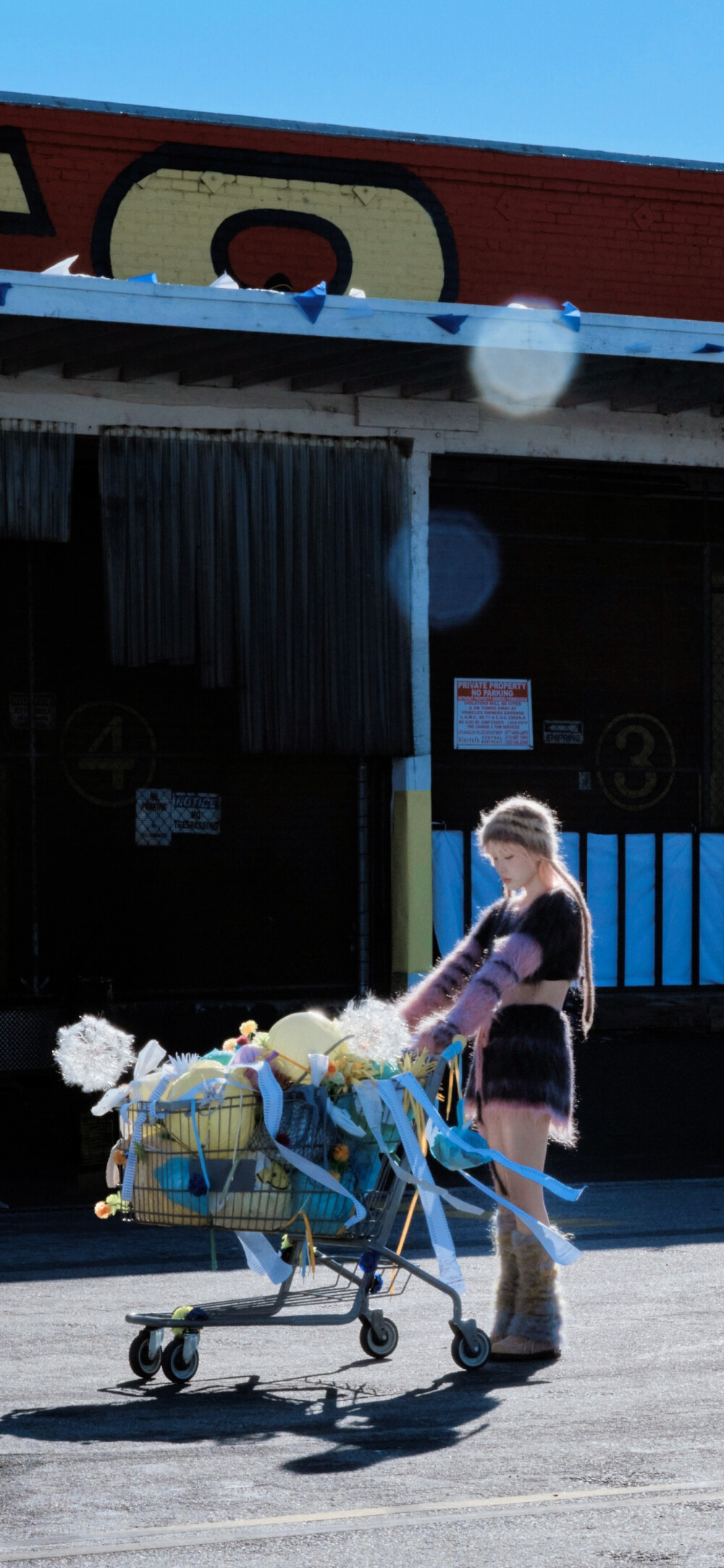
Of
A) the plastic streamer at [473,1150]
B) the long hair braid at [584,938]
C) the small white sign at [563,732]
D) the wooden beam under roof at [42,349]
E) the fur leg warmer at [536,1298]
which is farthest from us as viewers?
the small white sign at [563,732]

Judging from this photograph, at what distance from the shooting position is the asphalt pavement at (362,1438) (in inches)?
184

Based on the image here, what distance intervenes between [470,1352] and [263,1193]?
109cm

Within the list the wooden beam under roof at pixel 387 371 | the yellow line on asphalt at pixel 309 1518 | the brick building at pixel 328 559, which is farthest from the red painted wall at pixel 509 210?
the yellow line on asphalt at pixel 309 1518

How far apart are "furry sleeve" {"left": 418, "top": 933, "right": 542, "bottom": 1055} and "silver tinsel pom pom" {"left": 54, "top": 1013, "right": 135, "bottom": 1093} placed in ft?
3.52

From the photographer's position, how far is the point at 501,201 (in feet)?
51.1

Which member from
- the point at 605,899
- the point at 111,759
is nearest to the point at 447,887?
the point at 605,899

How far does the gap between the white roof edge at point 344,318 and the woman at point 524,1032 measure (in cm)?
621

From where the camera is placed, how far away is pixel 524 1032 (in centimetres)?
695

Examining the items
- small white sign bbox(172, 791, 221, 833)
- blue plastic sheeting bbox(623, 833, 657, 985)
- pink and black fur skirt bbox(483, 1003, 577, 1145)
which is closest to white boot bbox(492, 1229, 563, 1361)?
pink and black fur skirt bbox(483, 1003, 577, 1145)

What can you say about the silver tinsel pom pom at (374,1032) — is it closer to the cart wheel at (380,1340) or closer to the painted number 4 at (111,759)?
the cart wheel at (380,1340)

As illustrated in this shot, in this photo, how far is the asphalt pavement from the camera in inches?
184

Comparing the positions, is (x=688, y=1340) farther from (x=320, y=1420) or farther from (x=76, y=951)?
(x=76, y=951)

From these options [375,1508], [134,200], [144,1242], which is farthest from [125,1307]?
[134,200]

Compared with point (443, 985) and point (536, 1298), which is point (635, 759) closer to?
point (443, 985)
